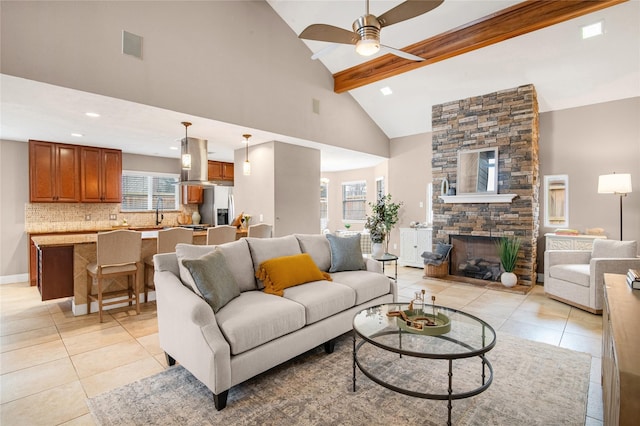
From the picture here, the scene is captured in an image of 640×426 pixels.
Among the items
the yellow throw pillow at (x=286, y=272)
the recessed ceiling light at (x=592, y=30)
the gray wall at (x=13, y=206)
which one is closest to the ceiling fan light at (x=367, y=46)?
the yellow throw pillow at (x=286, y=272)

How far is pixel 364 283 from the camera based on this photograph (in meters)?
3.22

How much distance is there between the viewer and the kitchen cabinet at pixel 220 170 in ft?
25.8

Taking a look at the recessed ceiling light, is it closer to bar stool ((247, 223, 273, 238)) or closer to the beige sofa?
the beige sofa

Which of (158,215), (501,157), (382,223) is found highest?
(501,157)

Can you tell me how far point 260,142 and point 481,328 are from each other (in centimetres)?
463

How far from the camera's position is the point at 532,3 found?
378 centimetres

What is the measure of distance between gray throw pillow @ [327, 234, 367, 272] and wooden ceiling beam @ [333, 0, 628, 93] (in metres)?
2.45

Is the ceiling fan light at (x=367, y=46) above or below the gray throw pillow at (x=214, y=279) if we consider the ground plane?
above

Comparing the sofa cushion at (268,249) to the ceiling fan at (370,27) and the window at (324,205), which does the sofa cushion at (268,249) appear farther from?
the window at (324,205)

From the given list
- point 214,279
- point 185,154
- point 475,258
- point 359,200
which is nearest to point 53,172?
point 185,154

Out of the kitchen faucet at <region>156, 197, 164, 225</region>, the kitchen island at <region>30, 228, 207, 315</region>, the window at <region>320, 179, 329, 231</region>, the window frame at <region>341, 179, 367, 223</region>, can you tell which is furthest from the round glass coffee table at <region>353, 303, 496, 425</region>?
the window at <region>320, 179, 329, 231</region>

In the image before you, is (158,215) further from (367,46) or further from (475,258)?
(475,258)

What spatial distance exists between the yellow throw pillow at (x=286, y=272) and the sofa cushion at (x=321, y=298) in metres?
0.06

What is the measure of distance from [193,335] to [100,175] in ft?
18.8
